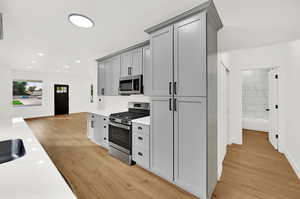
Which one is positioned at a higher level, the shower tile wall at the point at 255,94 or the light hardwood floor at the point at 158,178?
the shower tile wall at the point at 255,94

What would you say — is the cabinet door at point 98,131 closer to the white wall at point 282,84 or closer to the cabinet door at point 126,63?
the cabinet door at point 126,63

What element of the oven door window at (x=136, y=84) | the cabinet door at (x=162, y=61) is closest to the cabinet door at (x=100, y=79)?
the oven door window at (x=136, y=84)

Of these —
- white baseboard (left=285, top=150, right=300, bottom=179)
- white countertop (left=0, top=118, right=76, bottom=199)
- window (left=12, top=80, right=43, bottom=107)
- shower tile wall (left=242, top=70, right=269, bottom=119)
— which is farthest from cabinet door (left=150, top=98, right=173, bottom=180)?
window (left=12, top=80, right=43, bottom=107)

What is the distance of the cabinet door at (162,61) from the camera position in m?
2.00

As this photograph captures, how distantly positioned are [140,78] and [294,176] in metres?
3.26

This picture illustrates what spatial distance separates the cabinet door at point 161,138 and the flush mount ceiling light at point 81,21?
1.84 metres

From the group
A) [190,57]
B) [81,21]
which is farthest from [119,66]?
[190,57]

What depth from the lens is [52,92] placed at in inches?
327

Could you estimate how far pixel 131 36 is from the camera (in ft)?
8.80

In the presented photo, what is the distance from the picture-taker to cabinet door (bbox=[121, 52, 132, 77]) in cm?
316

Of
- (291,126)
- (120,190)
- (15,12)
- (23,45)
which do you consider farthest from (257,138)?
(23,45)

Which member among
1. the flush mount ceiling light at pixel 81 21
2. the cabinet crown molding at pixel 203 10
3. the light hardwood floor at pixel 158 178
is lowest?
the light hardwood floor at pixel 158 178

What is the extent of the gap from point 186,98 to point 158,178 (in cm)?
143

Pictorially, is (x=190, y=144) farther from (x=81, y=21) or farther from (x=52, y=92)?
(x=52, y=92)
